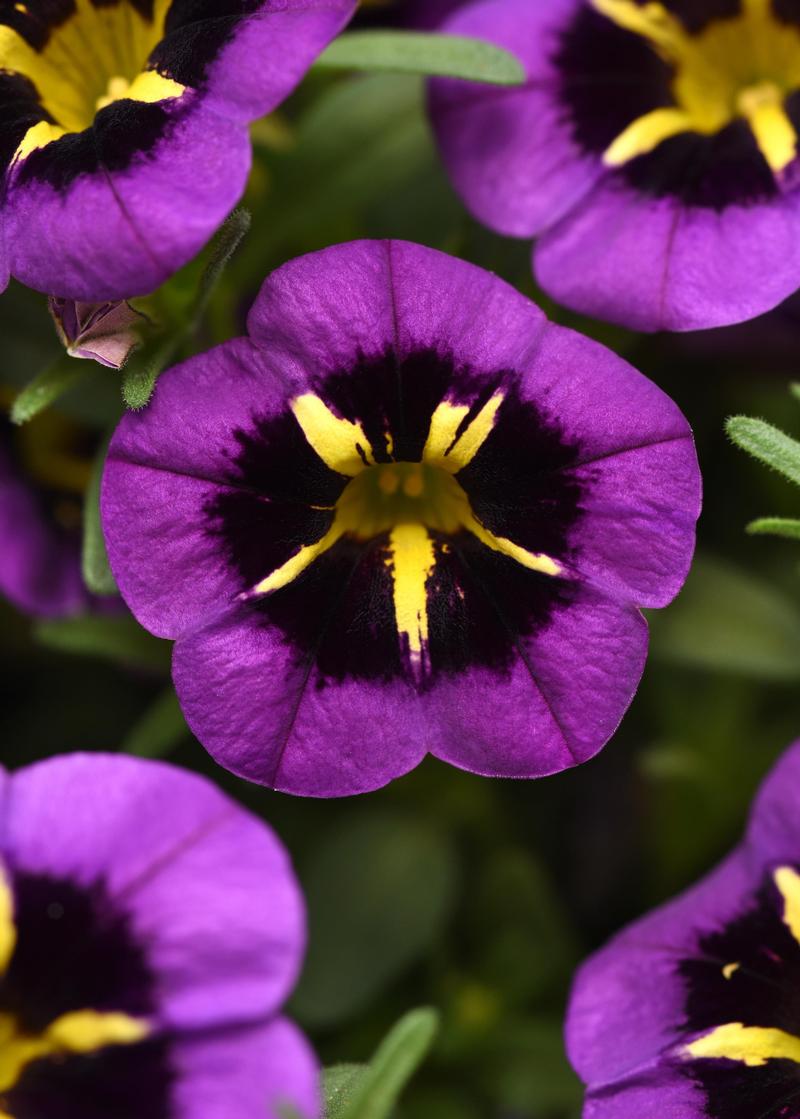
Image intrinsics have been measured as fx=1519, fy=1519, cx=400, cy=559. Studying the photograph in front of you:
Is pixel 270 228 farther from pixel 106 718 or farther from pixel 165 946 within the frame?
pixel 165 946

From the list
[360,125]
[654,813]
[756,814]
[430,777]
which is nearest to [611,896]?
[654,813]

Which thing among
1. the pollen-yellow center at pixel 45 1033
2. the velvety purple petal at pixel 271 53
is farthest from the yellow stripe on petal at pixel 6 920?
the velvety purple petal at pixel 271 53

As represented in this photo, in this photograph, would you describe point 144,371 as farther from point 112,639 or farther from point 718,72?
point 718,72

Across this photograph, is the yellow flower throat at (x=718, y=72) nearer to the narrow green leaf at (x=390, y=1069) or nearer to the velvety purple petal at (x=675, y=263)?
the velvety purple petal at (x=675, y=263)

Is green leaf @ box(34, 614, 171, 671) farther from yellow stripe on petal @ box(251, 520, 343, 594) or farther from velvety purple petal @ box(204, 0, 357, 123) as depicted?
velvety purple petal @ box(204, 0, 357, 123)

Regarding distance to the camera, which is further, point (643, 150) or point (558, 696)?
point (643, 150)

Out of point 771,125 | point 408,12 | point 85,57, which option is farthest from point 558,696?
point 408,12

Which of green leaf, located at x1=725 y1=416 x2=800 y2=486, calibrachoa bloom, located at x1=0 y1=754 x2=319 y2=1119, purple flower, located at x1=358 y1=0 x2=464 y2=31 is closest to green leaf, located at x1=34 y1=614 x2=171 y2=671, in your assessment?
calibrachoa bloom, located at x1=0 y1=754 x2=319 y2=1119
